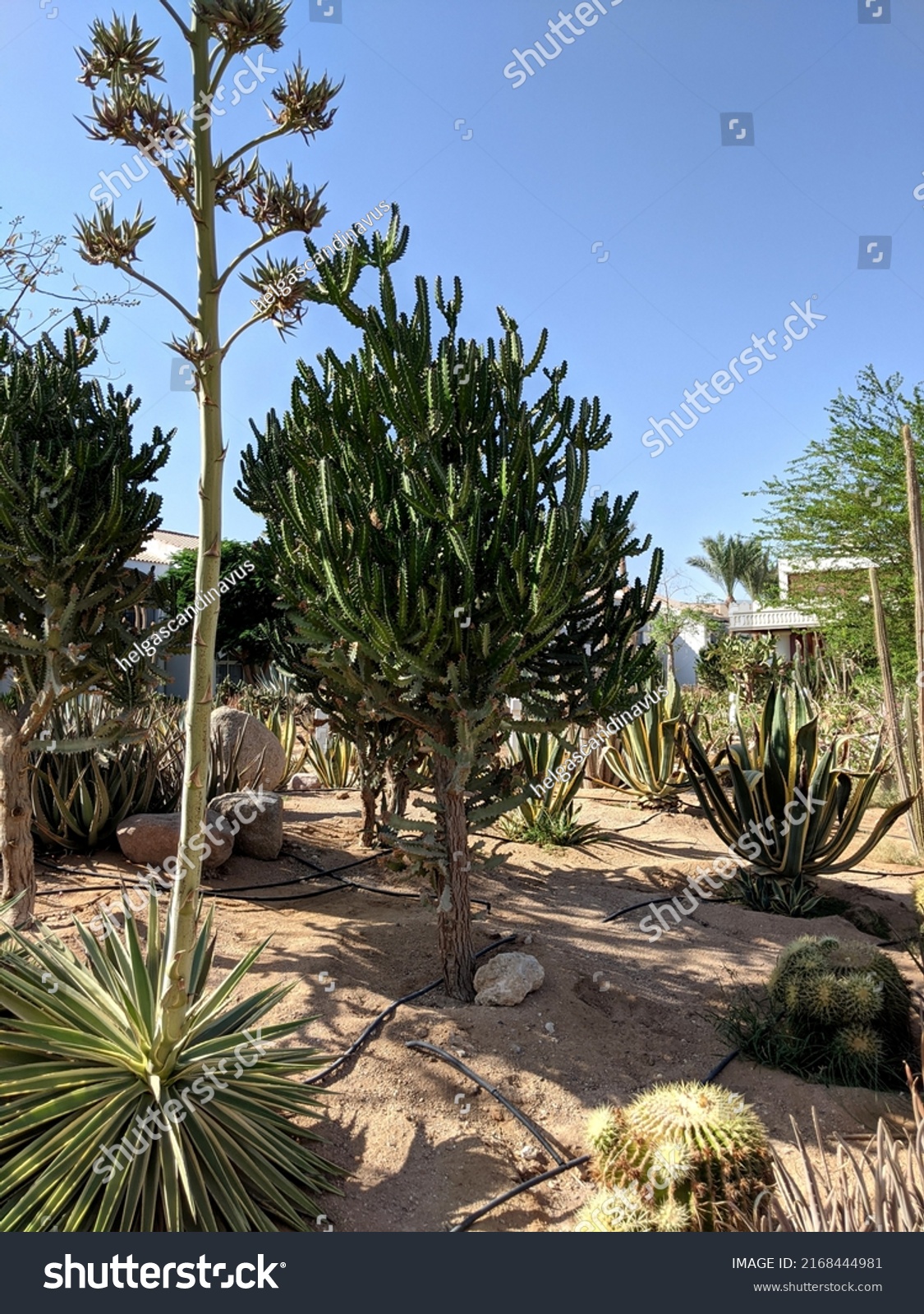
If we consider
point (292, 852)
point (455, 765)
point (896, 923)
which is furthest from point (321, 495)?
point (896, 923)

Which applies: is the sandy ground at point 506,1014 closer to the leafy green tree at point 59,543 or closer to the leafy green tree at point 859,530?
the leafy green tree at point 59,543

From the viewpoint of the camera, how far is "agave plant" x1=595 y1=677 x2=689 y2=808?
32.1ft

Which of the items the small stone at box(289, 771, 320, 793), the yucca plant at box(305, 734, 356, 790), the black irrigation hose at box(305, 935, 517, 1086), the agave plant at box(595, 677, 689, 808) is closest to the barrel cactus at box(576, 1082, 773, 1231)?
the black irrigation hose at box(305, 935, 517, 1086)

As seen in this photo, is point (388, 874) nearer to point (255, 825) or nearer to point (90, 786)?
point (255, 825)

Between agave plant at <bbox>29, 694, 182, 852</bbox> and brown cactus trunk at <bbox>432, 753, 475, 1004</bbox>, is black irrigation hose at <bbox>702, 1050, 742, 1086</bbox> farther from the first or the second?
agave plant at <bbox>29, 694, 182, 852</bbox>

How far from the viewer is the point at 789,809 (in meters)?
6.45

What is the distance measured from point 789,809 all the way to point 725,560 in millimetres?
33680

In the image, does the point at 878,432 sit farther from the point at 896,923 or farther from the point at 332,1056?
the point at 332,1056

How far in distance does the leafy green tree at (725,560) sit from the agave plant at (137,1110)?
1464 inches

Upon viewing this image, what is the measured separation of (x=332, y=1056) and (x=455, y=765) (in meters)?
1.48

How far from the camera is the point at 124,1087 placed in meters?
2.91

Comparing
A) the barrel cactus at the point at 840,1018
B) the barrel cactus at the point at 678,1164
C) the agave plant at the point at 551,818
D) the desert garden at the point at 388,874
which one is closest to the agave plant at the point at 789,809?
the desert garden at the point at 388,874

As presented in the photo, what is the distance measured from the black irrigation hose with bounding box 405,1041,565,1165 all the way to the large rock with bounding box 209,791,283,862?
3.32 meters

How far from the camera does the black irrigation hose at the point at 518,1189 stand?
3.05 m
